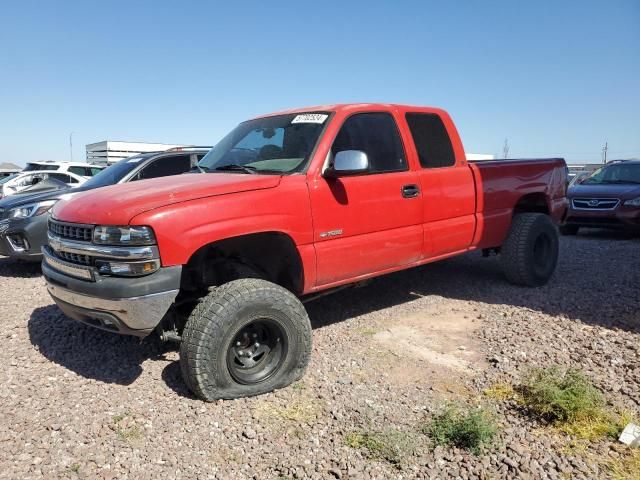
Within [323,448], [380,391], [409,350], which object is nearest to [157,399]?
[323,448]

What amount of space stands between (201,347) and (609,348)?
320cm

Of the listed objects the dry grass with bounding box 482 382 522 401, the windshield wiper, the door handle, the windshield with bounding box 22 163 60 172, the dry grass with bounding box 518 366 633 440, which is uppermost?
the windshield with bounding box 22 163 60 172

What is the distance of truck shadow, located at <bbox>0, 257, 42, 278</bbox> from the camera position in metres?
6.87

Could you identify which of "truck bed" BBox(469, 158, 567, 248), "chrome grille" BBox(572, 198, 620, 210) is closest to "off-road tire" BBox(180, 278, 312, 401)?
"truck bed" BBox(469, 158, 567, 248)

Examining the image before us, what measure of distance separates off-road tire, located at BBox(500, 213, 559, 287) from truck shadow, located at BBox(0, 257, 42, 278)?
631 centimetres

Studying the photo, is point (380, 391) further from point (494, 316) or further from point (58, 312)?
point (58, 312)

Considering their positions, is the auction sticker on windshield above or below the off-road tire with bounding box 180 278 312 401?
above

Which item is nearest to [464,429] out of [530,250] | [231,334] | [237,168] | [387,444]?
[387,444]

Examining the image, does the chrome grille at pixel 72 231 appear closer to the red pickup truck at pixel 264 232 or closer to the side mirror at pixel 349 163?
the red pickup truck at pixel 264 232

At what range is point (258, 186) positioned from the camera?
11.3 ft

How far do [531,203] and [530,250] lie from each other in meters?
0.69

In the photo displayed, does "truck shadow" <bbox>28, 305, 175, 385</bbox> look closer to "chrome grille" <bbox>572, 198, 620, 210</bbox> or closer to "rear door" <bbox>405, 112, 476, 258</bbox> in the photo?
"rear door" <bbox>405, 112, 476, 258</bbox>

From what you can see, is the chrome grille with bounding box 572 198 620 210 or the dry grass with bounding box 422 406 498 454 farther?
the chrome grille with bounding box 572 198 620 210

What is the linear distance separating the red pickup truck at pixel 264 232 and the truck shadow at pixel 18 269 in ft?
12.3
